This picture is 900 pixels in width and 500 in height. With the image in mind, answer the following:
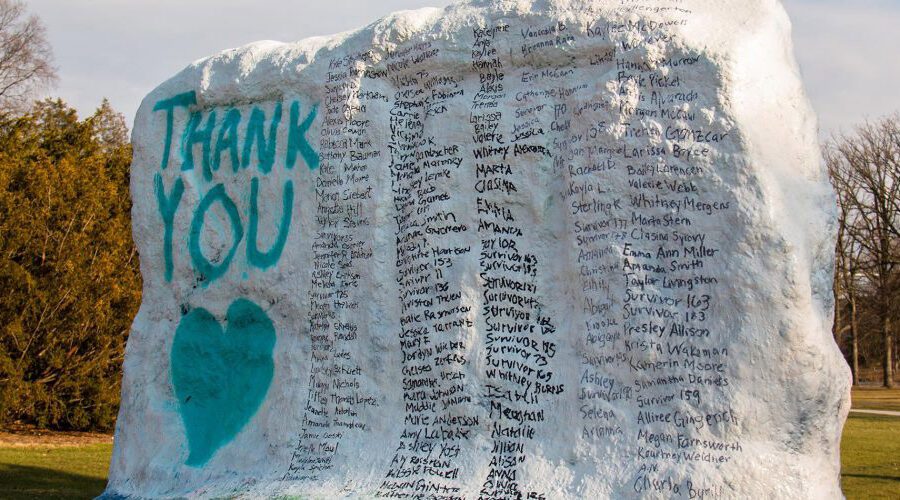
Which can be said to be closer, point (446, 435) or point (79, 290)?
point (446, 435)

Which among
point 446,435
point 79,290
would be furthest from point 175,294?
point 79,290

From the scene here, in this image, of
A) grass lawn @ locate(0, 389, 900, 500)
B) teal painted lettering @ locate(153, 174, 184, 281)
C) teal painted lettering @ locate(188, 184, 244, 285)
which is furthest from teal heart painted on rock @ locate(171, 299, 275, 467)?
grass lawn @ locate(0, 389, 900, 500)

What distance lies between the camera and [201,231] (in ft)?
23.7

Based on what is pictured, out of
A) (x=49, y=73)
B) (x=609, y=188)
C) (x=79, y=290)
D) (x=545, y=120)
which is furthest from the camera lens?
(x=49, y=73)

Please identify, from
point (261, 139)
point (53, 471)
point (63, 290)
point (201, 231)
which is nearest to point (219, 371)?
point (201, 231)

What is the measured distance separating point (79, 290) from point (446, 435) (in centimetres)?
979

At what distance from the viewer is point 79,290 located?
14.0 m

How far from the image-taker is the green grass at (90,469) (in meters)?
9.52

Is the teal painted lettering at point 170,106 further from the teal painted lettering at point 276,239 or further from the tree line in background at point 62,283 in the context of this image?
the tree line in background at point 62,283

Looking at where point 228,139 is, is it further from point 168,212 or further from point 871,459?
point 871,459

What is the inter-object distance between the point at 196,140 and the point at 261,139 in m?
0.64

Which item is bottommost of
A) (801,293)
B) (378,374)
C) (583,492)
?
(583,492)

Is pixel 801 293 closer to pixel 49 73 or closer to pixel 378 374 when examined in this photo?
pixel 378 374

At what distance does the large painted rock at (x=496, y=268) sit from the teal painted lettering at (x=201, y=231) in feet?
0.08
